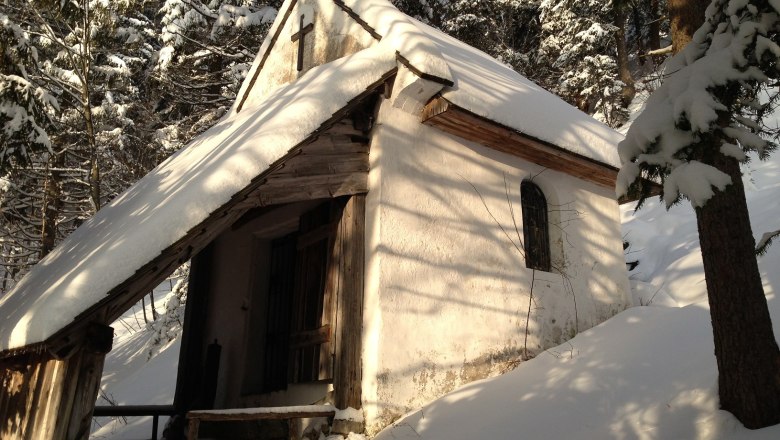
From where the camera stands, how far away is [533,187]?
770 centimetres

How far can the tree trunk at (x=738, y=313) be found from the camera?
3400 mm

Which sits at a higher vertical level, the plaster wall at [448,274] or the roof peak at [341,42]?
the roof peak at [341,42]

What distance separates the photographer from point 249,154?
4.80 metres

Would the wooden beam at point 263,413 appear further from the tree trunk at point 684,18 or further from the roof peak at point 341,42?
the tree trunk at point 684,18

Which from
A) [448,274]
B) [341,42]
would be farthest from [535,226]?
[341,42]

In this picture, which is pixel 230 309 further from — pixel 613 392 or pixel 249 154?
pixel 613 392

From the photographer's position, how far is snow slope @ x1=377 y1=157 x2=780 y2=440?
3.93 m

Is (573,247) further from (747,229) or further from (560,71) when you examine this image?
(560,71)

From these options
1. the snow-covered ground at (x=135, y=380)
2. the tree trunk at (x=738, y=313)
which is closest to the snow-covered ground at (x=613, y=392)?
the tree trunk at (x=738, y=313)

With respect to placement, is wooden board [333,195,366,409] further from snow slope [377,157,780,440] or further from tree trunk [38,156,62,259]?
tree trunk [38,156,62,259]

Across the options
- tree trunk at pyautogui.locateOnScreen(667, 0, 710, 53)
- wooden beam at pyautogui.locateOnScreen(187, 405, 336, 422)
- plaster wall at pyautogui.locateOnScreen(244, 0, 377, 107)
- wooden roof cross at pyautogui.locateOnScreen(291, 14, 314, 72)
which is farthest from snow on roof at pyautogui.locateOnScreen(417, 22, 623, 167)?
wooden beam at pyautogui.locateOnScreen(187, 405, 336, 422)

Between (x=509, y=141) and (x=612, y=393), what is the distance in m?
3.21

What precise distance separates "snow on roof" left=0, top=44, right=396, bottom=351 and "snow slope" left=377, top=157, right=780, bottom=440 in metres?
2.58

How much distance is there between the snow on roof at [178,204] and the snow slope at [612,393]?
2578 mm
